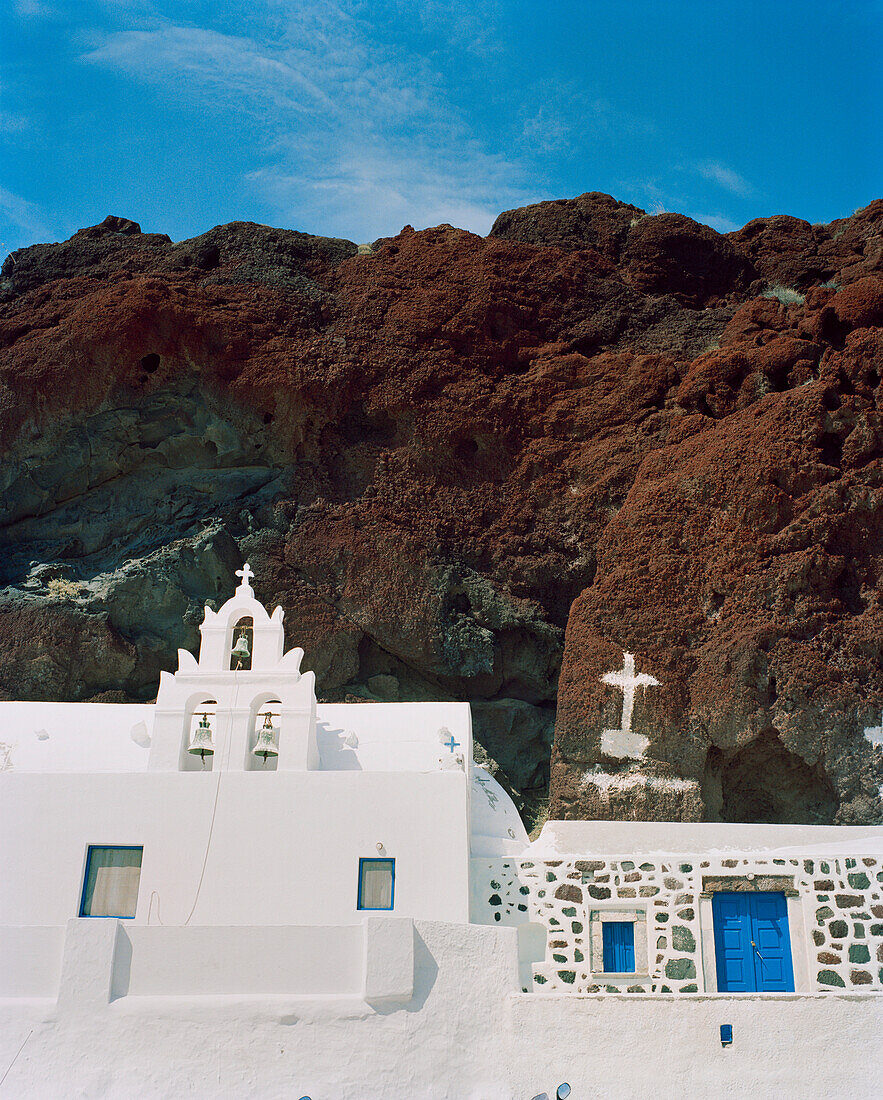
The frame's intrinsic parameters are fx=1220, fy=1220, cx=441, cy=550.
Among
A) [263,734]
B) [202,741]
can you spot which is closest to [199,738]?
[202,741]

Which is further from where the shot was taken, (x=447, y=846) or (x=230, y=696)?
(x=230, y=696)

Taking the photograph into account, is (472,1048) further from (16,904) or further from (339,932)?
(16,904)

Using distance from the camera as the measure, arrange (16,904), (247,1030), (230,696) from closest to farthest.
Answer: (247,1030), (16,904), (230,696)

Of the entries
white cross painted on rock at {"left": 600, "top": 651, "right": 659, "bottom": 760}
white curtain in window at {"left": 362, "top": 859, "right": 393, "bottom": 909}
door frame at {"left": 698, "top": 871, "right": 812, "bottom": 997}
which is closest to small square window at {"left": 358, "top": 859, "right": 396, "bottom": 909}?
white curtain in window at {"left": 362, "top": 859, "right": 393, "bottom": 909}

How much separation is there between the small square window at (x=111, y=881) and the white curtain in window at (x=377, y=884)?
2.71 metres

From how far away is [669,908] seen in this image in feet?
48.1

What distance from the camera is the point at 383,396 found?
22344 millimetres

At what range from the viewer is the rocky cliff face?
18.8m

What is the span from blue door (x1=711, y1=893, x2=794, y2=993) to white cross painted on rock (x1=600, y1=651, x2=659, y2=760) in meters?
4.27

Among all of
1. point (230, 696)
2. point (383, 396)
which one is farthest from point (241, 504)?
point (230, 696)

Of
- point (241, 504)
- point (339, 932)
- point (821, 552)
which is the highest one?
point (241, 504)

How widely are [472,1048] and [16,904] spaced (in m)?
5.86

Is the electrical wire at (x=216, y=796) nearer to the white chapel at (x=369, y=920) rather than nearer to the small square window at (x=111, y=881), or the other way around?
the white chapel at (x=369, y=920)

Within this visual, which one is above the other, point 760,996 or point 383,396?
point 383,396
